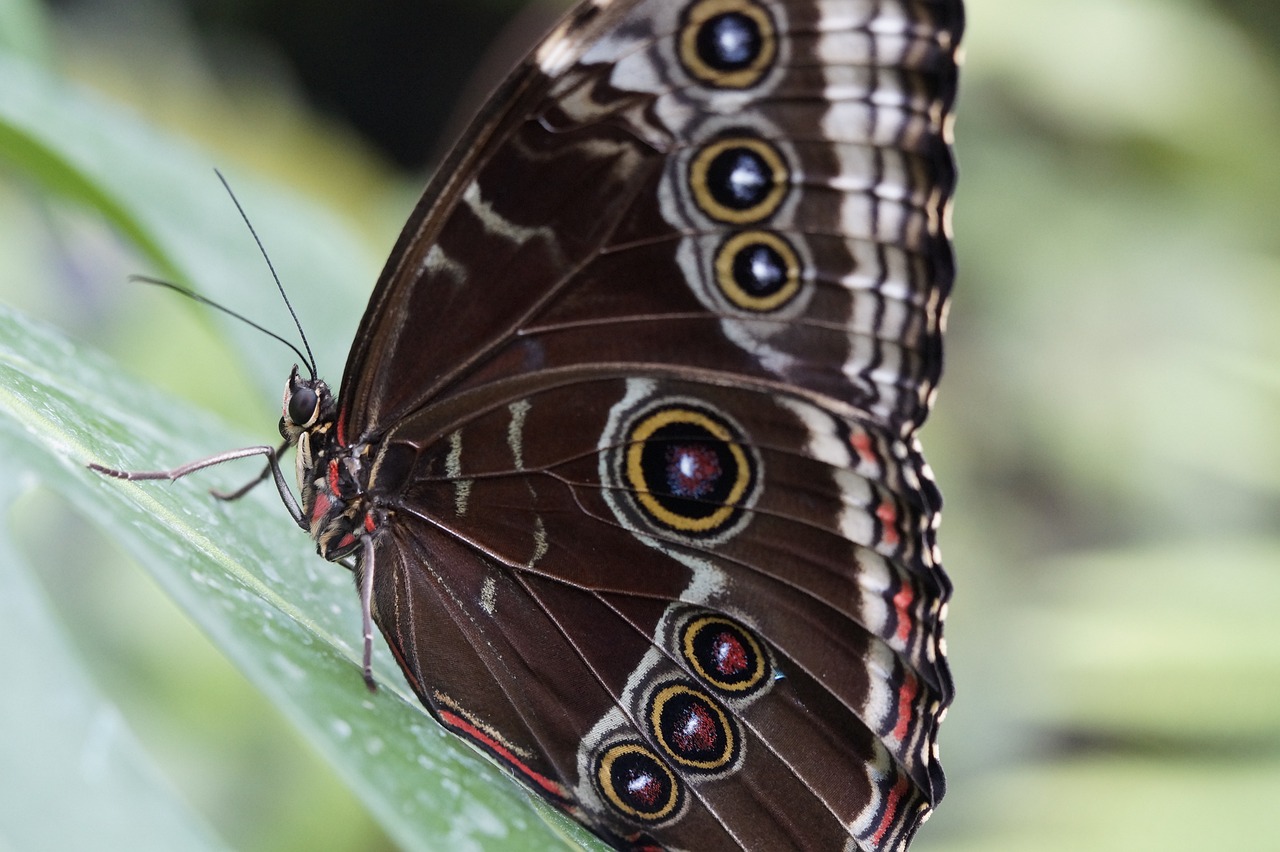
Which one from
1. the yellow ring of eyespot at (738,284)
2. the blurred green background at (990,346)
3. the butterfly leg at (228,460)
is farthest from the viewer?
the blurred green background at (990,346)

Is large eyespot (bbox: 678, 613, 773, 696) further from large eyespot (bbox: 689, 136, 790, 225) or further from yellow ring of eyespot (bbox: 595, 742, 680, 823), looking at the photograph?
large eyespot (bbox: 689, 136, 790, 225)

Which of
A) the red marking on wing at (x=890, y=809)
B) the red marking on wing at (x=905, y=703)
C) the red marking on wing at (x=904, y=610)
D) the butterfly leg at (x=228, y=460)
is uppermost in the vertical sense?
the red marking on wing at (x=904, y=610)

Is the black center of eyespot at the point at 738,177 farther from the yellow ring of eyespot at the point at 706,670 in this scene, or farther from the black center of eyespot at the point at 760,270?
the yellow ring of eyespot at the point at 706,670

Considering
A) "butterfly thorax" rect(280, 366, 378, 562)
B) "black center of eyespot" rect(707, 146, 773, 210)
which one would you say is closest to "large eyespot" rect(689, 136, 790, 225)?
"black center of eyespot" rect(707, 146, 773, 210)

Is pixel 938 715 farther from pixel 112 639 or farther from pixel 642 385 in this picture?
pixel 112 639

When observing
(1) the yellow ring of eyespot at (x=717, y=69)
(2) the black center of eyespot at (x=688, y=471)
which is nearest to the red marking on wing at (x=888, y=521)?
(2) the black center of eyespot at (x=688, y=471)

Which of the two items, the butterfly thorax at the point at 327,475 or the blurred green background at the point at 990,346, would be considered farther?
the blurred green background at the point at 990,346

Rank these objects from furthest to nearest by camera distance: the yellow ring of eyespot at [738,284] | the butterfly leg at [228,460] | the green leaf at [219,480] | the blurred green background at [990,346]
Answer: the blurred green background at [990,346] < the yellow ring of eyespot at [738,284] < the butterfly leg at [228,460] < the green leaf at [219,480]

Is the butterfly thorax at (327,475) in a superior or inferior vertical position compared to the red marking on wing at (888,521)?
inferior

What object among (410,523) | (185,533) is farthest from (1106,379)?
(185,533)
